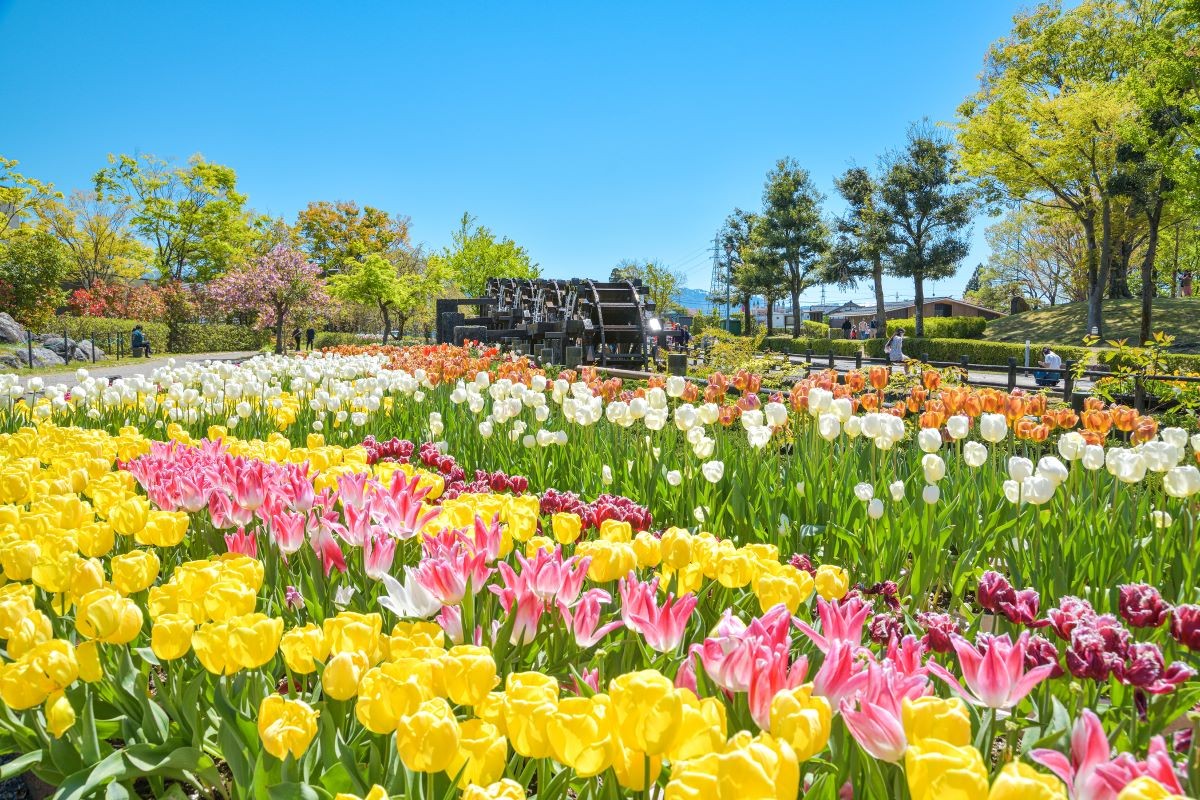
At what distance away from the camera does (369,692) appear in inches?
45.4


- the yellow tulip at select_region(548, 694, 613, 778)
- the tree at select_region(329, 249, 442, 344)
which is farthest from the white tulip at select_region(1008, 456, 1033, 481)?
the tree at select_region(329, 249, 442, 344)

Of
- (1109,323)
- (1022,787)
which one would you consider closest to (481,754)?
(1022,787)

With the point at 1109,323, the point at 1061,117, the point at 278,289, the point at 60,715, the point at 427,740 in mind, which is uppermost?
the point at 1061,117

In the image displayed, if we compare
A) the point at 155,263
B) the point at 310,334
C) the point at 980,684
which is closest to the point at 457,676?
the point at 980,684

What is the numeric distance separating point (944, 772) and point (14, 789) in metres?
2.29

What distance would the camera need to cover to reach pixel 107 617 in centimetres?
150

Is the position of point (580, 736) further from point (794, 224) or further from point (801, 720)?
point (794, 224)

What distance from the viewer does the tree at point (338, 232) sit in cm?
5353

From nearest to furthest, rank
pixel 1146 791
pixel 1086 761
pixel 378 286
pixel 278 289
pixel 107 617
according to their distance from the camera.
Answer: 1. pixel 1146 791
2. pixel 1086 761
3. pixel 107 617
4. pixel 278 289
5. pixel 378 286

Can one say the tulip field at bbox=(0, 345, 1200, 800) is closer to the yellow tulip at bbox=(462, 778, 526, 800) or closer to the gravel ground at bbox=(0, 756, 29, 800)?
the yellow tulip at bbox=(462, 778, 526, 800)

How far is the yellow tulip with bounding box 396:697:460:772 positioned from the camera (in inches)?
40.4

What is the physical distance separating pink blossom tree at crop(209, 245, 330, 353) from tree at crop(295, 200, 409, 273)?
1791 cm

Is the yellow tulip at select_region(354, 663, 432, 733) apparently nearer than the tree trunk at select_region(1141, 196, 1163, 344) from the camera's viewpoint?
Yes

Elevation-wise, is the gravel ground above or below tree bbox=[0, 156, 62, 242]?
below
